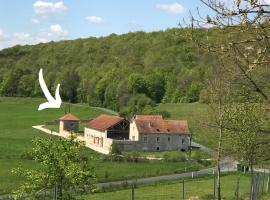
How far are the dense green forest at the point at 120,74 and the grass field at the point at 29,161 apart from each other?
12002 millimetres

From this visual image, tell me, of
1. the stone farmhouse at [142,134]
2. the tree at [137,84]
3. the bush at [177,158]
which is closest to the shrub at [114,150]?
the stone farmhouse at [142,134]

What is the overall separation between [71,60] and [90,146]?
115 metres

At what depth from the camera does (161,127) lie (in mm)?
81125

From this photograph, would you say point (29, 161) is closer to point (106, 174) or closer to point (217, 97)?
point (106, 174)

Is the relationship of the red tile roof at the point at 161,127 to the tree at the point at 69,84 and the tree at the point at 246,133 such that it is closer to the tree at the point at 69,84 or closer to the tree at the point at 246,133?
the tree at the point at 246,133

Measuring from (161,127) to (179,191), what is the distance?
41373 millimetres

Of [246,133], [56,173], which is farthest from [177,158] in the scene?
[56,173]

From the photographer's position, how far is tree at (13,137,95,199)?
17.3 m

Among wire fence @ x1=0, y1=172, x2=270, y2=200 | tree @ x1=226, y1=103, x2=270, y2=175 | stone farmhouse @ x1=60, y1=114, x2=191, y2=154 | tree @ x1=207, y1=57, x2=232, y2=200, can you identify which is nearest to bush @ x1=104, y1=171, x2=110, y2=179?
wire fence @ x1=0, y1=172, x2=270, y2=200

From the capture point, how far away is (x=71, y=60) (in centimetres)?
19338

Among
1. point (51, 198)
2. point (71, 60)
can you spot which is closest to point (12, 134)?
point (51, 198)

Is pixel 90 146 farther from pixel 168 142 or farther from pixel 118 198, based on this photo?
pixel 118 198

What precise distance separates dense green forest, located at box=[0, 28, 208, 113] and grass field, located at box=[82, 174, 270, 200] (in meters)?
53.4

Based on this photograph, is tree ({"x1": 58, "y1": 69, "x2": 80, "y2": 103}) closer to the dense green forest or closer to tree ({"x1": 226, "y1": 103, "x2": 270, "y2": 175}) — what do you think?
the dense green forest
